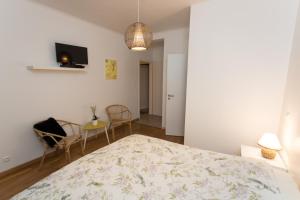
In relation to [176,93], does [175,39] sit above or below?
above

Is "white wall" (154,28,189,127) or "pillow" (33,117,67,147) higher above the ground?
"white wall" (154,28,189,127)

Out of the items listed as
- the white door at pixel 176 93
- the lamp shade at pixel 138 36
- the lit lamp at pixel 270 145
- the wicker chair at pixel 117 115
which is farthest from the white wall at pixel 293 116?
the wicker chair at pixel 117 115

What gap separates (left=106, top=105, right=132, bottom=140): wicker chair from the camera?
357 cm

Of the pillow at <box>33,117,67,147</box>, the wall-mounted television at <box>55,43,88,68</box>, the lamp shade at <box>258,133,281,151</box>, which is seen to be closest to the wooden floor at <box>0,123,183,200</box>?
the pillow at <box>33,117,67,147</box>

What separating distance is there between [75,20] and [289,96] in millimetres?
3636

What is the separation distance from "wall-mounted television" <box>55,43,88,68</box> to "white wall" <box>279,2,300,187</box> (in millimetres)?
3287

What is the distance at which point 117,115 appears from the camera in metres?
4.03

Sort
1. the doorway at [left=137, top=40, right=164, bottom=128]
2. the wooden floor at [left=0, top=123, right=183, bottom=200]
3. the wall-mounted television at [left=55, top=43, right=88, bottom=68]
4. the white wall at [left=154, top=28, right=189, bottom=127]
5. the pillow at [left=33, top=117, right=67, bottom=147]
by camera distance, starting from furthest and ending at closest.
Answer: the doorway at [left=137, top=40, right=164, bottom=128] < the white wall at [left=154, top=28, right=189, bottom=127] < the wall-mounted television at [left=55, top=43, right=88, bottom=68] < the pillow at [left=33, top=117, right=67, bottom=147] < the wooden floor at [left=0, top=123, right=183, bottom=200]

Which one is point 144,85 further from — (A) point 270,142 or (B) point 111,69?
(A) point 270,142

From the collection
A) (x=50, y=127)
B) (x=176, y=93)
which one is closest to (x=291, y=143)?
(x=176, y=93)

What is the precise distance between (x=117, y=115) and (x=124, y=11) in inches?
96.3

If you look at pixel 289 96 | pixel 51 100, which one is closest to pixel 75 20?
pixel 51 100

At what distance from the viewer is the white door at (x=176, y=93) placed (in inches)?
138

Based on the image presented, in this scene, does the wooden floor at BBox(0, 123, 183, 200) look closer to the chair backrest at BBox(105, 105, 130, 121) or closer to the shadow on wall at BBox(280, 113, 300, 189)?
the chair backrest at BBox(105, 105, 130, 121)
